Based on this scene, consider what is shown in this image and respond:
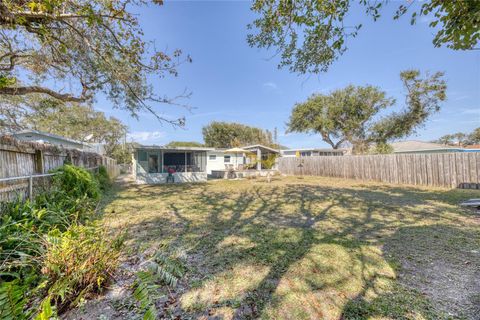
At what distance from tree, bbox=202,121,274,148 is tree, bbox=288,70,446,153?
13.0 metres

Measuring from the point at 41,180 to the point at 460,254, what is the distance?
764 centimetres

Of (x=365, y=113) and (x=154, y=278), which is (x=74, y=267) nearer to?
(x=154, y=278)

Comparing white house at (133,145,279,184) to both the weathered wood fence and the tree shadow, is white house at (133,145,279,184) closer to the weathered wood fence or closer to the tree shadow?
the weathered wood fence

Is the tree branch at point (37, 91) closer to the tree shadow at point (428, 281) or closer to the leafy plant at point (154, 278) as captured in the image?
the leafy plant at point (154, 278)

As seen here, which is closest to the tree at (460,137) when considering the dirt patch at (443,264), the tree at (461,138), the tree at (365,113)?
Answer: the tree at (461,138)

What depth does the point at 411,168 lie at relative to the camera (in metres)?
11.0

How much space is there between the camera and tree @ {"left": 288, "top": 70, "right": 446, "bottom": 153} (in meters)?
16.2

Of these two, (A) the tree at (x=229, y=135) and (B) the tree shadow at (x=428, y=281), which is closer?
Result: (B) the tree shadow at (x=428, y=281)

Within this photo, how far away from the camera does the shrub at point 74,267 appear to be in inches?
78.0

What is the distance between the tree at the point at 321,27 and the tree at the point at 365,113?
55.8 ft

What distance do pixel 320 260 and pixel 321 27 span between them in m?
3.52

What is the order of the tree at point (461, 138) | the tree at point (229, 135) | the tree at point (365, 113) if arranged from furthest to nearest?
the tree at point (229, 135), the tree at point (461, 138), the tree at point (365, 113)

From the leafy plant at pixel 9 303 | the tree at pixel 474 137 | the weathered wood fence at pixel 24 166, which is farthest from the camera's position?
the tree at pixel 474 137

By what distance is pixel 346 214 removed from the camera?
17.5 feet
